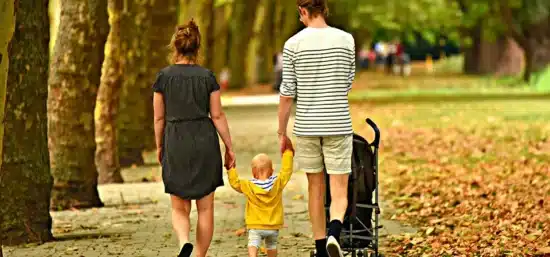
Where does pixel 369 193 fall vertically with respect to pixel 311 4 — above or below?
below

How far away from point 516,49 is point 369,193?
57.5m

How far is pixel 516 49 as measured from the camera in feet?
219

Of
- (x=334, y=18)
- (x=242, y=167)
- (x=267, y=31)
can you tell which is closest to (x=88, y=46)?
(x=242, y=167)

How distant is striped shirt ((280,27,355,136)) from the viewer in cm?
994

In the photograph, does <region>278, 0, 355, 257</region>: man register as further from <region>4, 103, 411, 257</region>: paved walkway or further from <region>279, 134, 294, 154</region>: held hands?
<region>4, 103, 411, 257</region>: paved walkway

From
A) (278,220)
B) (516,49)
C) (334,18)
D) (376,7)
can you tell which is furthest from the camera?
(376,7)

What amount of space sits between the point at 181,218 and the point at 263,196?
0.67 m

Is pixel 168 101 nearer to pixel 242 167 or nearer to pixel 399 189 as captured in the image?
pixel 399 189

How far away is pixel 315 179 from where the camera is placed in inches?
403

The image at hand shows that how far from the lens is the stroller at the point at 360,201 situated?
33.2ft

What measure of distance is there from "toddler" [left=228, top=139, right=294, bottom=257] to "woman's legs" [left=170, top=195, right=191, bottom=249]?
476mm

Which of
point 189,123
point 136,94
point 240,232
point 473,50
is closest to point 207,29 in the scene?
point 136,94

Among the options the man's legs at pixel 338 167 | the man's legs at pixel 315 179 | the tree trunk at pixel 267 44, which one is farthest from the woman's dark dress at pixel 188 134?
the tree trunk at pixel 267 44

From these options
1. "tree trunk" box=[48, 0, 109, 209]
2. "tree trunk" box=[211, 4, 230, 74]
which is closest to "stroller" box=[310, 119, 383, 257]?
"tree trunk" box=[48, 0, 109, 209]
